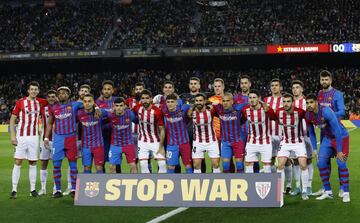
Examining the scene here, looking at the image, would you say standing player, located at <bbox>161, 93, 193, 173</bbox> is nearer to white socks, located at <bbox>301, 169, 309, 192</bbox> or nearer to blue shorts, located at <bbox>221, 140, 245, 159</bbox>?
blue shorts, located at <bbox>221, 140, 245, 159</bbox>

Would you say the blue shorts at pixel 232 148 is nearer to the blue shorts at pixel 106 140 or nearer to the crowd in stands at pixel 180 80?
the blue shorts at pixel 106 140

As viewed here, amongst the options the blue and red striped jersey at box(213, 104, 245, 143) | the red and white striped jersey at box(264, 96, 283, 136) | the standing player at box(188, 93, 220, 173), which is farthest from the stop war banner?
the red and white striped jersey at box(264, 96, 283, 136)

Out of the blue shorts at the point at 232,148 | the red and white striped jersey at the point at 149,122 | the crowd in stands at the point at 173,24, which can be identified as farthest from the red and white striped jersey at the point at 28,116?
the crowd in stands at the point at 173,24

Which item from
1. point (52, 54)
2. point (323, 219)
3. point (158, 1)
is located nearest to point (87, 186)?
point (323, 219)

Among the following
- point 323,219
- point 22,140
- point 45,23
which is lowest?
point 323,219

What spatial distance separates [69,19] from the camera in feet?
137

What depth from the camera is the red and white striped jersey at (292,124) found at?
32.1ft

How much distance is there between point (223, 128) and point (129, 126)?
155cm

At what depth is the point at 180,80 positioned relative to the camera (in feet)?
123

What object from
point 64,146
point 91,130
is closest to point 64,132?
point 64,146

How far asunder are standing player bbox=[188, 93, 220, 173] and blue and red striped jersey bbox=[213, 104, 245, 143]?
0.54 ft

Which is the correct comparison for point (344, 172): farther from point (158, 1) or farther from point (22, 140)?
point (158, 1)

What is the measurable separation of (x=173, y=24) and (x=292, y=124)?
29875mm

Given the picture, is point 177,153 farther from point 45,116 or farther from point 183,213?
point 45,116
